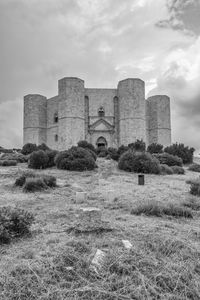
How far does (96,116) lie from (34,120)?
8.21 m

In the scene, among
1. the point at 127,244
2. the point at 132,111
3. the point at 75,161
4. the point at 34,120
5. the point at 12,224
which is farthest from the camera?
the point at 34,120

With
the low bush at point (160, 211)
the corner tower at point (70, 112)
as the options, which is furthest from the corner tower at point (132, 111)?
the low bush at point (160, 211)

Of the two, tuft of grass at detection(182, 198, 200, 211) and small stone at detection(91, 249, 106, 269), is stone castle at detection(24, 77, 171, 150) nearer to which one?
tuft of grass at detection(182, 198, 200, 211)

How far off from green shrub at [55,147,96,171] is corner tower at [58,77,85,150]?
16.3m

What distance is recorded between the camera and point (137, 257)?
2748 mm

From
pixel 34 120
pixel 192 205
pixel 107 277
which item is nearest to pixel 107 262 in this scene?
pixel 107 277

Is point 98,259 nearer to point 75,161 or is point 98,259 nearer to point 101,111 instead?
point 75,161

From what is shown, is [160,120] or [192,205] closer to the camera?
[192,205]

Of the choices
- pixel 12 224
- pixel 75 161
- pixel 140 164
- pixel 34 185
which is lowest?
pixel 12 224

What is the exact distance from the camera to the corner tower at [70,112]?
101 ft

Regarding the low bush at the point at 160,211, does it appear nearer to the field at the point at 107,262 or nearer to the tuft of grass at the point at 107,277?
the field at the point at 107,262

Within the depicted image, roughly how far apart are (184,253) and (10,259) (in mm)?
1950

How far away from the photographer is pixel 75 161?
13.3 metres

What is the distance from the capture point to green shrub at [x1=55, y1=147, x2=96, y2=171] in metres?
13.3
